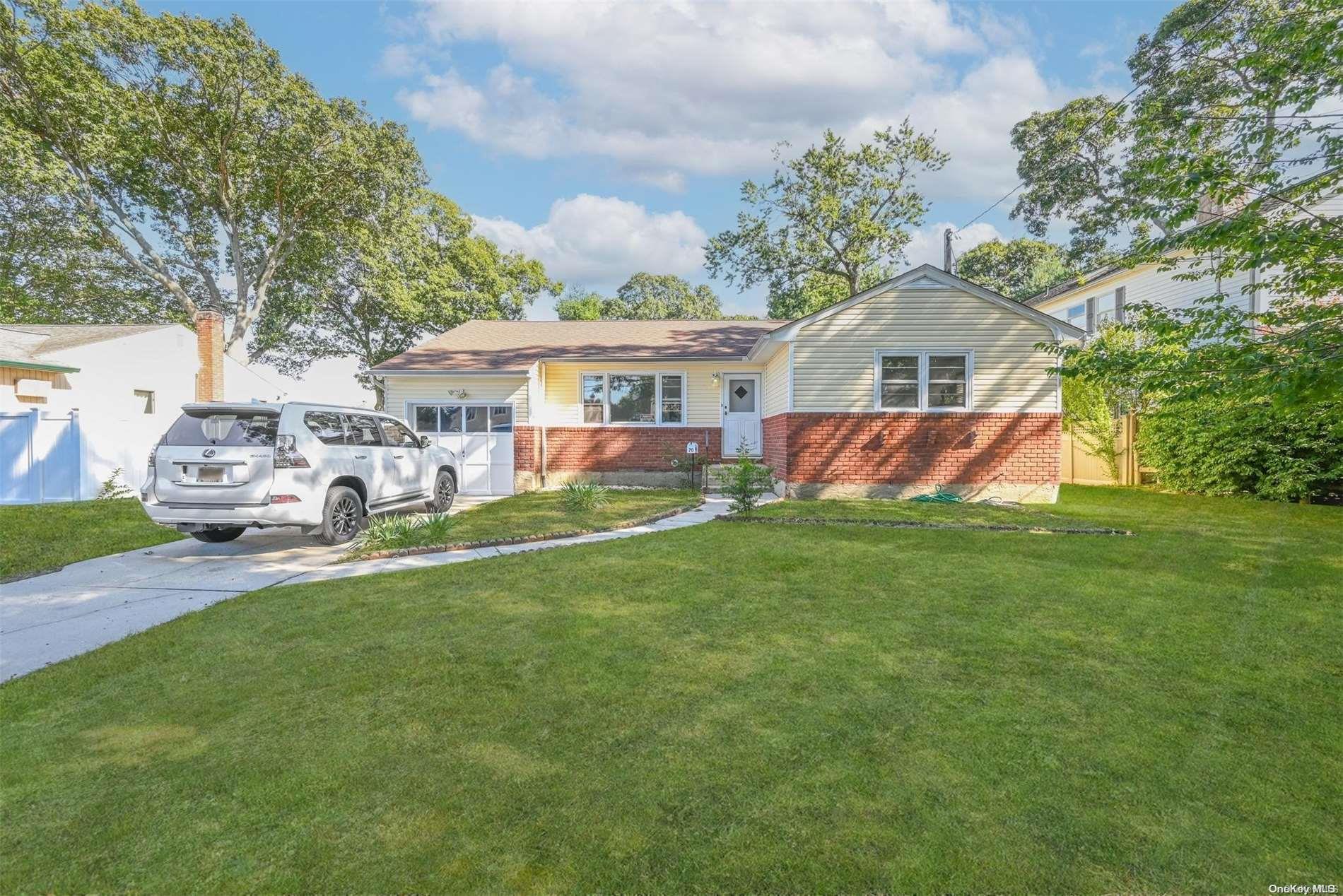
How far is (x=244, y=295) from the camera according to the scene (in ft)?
74.0

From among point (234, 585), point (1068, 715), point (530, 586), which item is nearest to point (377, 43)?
point (234, 585)

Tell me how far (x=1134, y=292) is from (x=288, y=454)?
26.3 meters

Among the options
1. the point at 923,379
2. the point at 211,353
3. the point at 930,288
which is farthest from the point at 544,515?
Answer: the point at 211,353

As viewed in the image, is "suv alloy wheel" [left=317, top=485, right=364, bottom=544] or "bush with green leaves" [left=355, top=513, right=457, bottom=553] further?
"suv alloy wheel" [left=317, top=485, right=364, bottom=544]

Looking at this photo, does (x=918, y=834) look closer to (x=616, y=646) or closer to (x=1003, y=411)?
(x=616, y=646)

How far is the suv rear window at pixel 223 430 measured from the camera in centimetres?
692

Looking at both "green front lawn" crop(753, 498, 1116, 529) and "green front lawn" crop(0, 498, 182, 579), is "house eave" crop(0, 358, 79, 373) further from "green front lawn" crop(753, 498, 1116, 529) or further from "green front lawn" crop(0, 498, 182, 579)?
"green front lawn" crop(753, 498, 1116, 529)

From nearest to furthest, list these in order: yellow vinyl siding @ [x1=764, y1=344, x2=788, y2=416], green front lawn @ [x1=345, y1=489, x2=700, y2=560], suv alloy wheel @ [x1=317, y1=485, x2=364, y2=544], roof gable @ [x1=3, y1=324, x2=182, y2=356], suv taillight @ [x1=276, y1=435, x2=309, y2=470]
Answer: suv taillight @ [x1=276, y1=435, x2=309, y2=470]
suv alloy wheel @ [x1=317, y1=485, x2=364, y2=544]
green front lawn @ [x1=345, y1=489, x2=700, y2=560]
yellow vinyl siding @ [x1=764, y1=344, x2=788, y2=416]
roof gable @ [x1=3, y1=324, x2=182, y2=356]

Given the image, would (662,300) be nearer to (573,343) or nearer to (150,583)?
(573,343)

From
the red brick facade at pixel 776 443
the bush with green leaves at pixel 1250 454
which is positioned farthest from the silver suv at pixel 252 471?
the bush with green leaves at pixel 1250 454

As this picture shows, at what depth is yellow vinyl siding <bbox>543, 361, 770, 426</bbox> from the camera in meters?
15.4

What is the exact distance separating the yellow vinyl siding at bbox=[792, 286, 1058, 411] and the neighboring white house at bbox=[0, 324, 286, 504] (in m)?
15.0

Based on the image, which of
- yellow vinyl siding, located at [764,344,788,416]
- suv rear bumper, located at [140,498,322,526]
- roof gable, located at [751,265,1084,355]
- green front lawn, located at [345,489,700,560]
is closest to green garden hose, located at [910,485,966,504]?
yellow vinyl siding, located at [764,344,788,416]

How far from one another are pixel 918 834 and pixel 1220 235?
5.92 metres
